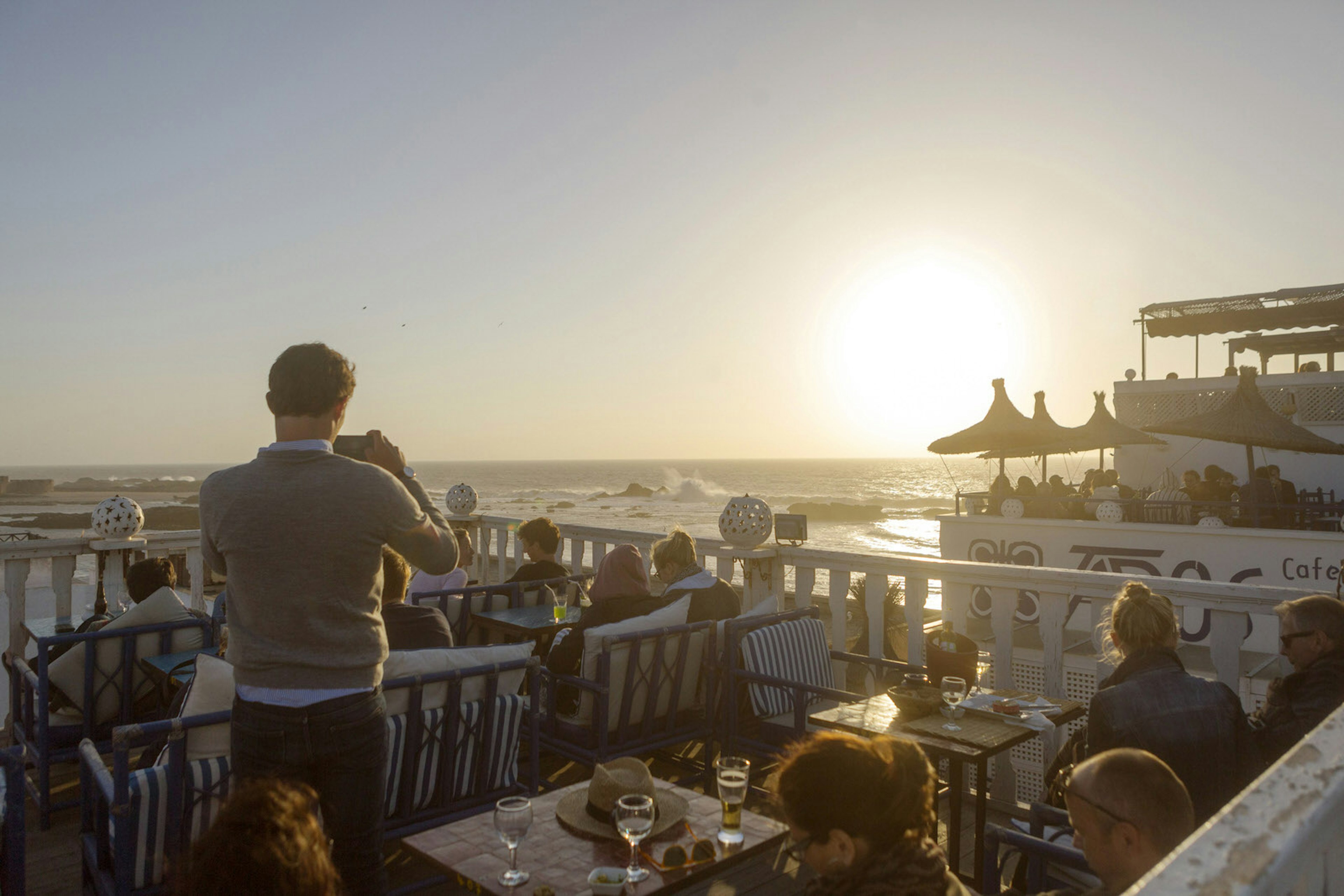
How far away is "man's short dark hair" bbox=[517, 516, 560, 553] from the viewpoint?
6.09 meters

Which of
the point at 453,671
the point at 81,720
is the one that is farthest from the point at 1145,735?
the point at 81,720

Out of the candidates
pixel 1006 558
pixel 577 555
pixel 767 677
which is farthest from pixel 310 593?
pixel 1006 558

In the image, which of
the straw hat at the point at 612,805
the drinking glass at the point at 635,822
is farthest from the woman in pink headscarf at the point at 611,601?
the drinking glass at the point at 635,822

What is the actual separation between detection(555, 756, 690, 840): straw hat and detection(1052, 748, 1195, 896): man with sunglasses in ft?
3.45

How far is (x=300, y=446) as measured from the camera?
2129mm

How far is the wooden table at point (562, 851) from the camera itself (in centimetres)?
205

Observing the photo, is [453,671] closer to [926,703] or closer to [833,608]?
[926,703]

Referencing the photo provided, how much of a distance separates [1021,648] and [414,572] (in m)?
9.56

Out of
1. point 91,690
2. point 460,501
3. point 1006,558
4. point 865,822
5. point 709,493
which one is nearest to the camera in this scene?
point 865,822

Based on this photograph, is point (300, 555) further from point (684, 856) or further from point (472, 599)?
point (472, 599)

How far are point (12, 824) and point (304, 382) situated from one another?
55.4 inches

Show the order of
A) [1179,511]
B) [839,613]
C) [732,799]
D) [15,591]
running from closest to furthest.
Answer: [732,799]
[839,613]
[15,591]
[1179,511]

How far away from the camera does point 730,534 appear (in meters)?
5.86

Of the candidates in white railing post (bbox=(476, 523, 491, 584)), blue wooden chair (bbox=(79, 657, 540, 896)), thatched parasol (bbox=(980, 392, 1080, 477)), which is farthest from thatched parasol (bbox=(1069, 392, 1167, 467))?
blue wooden chair (bbox=(79, 657, 540, 896))
